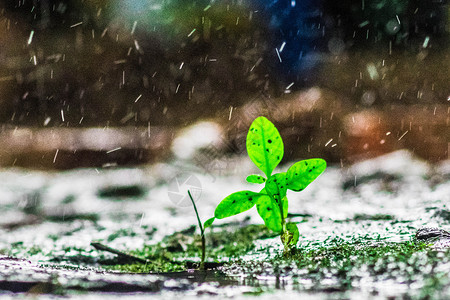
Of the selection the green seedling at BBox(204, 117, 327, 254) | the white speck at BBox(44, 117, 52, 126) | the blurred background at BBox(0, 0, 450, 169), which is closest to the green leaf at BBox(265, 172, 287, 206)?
the green seedling at BBox(204, 117, 327, 254)

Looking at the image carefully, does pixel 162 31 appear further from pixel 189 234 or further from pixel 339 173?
pixel 189 234

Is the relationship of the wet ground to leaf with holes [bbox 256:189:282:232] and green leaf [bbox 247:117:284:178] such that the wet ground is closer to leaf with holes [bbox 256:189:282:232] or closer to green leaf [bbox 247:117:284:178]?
leaf with holes [bbox 256:189:282:232]

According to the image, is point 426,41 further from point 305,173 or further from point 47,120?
point 305,173

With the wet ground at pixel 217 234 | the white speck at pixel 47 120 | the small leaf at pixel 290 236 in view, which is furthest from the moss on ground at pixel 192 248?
the white speck at pixel 47 120

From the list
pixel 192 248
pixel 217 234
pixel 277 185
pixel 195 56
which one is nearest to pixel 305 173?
pixel 277 185

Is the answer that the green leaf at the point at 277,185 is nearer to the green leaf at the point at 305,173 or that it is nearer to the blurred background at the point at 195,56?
the green leaf at the point at 305,173
